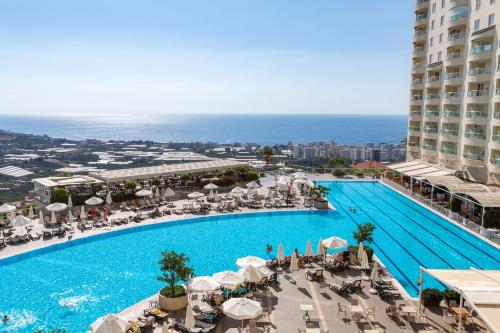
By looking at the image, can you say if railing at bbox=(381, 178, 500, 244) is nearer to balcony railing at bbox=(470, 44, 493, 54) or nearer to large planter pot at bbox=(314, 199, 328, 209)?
large planter pot at bbox=(314, 199, 328, 209)

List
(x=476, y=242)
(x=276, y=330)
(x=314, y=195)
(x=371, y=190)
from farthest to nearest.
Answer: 1. (x=371, y=190)
2. (x=314, y=195)
3. (x=476, y=242)
4. (x=276, y=330)

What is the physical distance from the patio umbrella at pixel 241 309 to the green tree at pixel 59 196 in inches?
844

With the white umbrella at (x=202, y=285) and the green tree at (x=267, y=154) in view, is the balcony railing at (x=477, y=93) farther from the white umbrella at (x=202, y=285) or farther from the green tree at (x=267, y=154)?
the white umbrella at (x=202, y=285)

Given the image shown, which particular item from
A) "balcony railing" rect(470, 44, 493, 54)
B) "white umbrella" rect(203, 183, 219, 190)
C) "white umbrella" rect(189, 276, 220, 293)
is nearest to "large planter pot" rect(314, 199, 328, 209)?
"white umbrella" rect(203, 183, 219, 190)

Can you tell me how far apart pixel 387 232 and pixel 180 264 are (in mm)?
16960

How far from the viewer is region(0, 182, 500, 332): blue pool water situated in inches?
640

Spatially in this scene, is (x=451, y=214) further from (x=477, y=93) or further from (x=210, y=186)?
(x=210, y=186)

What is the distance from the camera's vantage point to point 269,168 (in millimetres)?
49125

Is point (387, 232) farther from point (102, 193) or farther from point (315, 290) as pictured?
point (102, 193)

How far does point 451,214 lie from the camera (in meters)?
28.8

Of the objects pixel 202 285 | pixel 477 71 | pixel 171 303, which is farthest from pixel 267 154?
pixel 171 303

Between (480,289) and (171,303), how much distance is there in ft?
34.2

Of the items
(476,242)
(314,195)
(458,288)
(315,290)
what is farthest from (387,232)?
(458,288)

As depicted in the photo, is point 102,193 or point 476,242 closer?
point 476,242
